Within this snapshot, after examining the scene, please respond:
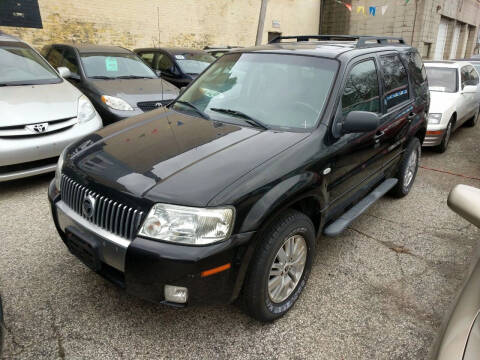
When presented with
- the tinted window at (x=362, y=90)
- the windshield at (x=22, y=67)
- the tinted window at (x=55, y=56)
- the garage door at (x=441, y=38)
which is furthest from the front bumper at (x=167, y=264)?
the garage door at (x=441, y=38)

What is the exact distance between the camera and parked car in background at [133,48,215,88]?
8406 mm

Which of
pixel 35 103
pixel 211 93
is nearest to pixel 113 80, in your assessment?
pixel 35 103

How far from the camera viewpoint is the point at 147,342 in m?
2.30

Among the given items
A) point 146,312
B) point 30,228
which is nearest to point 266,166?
point 146,312

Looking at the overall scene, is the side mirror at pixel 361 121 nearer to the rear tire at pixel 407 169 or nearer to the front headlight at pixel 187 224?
the front headlight at pixel 187 224

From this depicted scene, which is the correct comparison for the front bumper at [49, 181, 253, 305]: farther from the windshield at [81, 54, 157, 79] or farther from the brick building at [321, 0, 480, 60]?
the brick building at [321, 0, 480, 60]

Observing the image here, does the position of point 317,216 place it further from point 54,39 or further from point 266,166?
point 54,39

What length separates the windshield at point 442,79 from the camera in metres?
7.18

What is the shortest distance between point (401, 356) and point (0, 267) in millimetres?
3032

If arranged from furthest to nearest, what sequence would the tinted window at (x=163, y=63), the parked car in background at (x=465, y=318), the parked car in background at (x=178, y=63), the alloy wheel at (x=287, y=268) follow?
the tinted window at (x=163, y=63) < the parked car in background at (x=178, y=63) < the alloy wheel at (x=287, y=268) < the parked car in background at (x=465, y=318)

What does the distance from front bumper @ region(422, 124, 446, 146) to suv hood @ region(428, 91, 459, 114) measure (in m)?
0.26

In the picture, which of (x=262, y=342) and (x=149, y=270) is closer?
(x=149, y=270)

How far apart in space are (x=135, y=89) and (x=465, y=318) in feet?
18.8

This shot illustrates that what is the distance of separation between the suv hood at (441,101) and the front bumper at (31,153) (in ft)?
18.6
